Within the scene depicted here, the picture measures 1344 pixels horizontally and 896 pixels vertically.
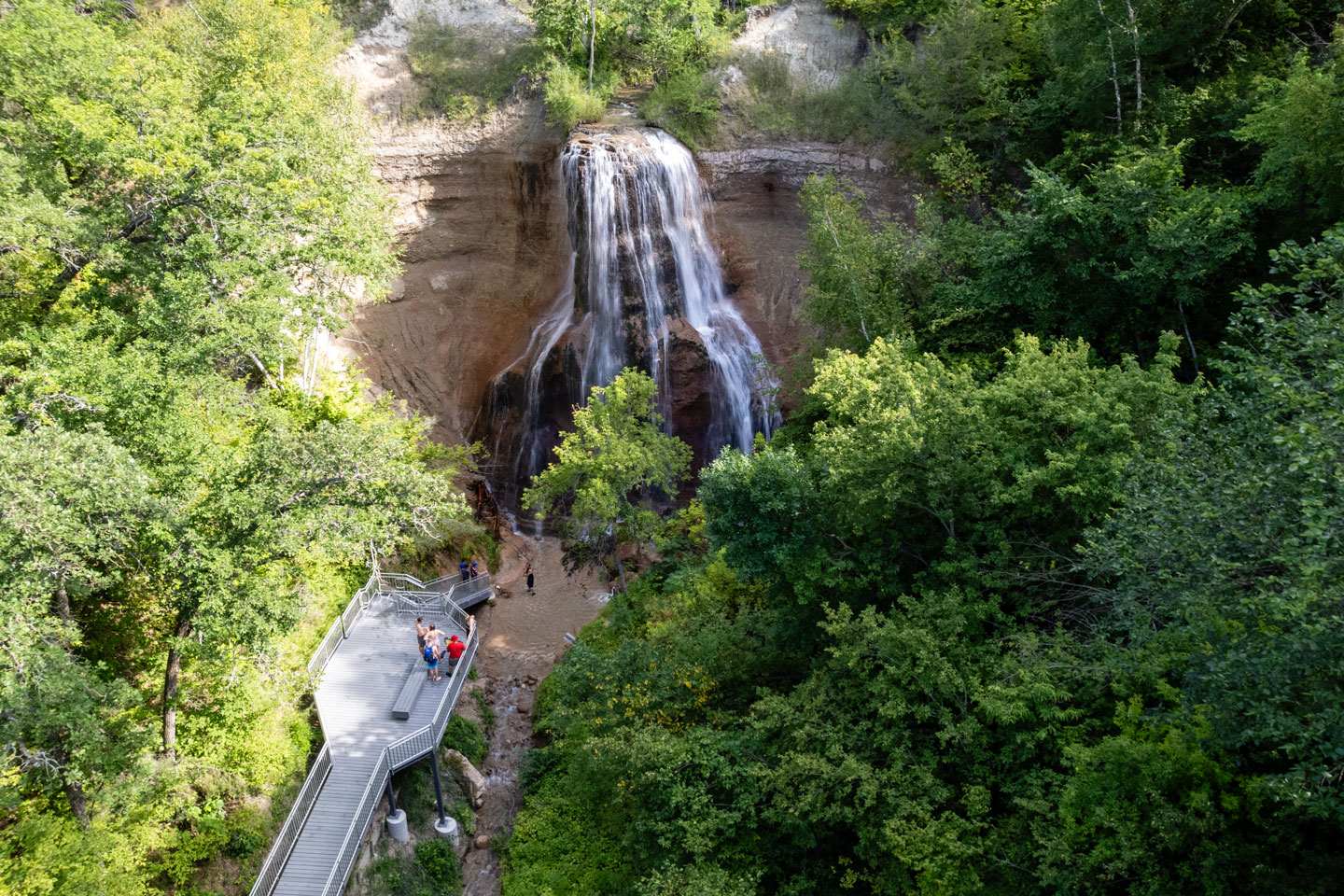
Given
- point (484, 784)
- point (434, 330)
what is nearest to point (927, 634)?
point (484, 784)

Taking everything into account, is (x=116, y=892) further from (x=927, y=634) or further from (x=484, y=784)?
(x=927, y=634)

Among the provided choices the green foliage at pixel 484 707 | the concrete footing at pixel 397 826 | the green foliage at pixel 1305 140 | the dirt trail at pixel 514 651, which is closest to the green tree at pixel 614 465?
the dirt trail at pixel 514 651

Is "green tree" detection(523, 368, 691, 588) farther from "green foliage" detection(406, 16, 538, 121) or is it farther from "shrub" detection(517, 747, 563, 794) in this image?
"green foliage" detection(406, 16, 538, 121)

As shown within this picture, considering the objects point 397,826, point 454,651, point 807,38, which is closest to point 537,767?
point 454,651

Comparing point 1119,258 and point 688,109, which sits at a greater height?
point 688,109

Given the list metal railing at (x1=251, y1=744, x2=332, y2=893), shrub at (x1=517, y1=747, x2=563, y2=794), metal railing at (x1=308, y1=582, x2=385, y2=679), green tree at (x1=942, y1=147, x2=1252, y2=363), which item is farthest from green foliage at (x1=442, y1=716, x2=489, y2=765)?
green tree at (x1=942, y1=147, x2=1252, y2=363)

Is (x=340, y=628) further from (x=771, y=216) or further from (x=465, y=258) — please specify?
(x=771, y=216)
